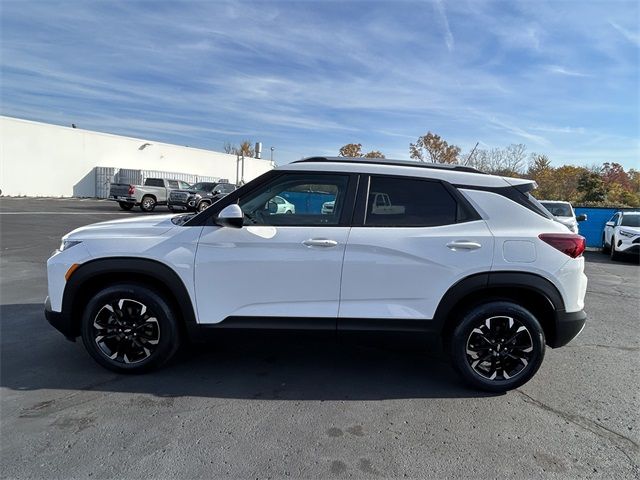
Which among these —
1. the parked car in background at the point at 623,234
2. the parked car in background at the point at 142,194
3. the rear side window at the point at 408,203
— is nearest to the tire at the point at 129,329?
the rear side window at the point at 408,203

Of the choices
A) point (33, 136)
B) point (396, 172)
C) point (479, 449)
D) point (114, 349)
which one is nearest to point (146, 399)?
point (114, 349)

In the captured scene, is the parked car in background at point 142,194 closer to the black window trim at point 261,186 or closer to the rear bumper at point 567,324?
the black window trim at point 261,186

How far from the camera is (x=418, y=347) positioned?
11.1 ft

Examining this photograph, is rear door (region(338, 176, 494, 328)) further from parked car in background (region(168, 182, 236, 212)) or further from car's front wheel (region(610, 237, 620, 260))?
parked car in background (region(168, 182, 236, 212))

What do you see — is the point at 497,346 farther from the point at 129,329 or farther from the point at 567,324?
the point at 129,329

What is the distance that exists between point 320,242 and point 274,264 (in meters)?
0.41

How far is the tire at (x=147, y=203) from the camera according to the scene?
23641 millimetres

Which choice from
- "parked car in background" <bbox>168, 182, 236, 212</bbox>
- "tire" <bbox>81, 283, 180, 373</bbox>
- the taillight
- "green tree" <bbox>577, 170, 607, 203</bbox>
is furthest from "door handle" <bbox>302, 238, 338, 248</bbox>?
"green tree" <bbox>577, 170, 607, 203</bbox>

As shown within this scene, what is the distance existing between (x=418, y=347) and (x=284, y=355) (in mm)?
1389

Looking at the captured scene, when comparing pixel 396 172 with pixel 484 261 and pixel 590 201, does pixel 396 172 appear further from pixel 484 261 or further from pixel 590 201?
pixel 590 201

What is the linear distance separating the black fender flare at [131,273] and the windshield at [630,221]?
14044 millimetres

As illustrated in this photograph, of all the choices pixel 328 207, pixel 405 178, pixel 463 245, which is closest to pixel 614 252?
pixel 463 245

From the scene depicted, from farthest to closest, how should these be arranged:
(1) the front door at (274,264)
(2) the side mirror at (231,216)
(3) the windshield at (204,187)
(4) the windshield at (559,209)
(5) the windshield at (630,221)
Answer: (3) the windshield at (204,187)
(4) the windshield at (559,209)
(5) the windshield at (630,221)
(1) the front door at (274,264)
(2) the side mirror at (231,216)

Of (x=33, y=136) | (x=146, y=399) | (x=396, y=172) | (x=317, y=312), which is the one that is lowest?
(x=146, y=399)
